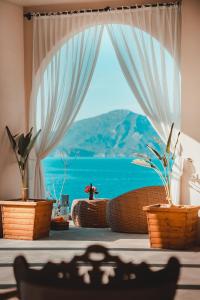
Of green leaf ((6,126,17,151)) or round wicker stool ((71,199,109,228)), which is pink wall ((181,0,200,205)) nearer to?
round wicker stool ((71,199,109,228))

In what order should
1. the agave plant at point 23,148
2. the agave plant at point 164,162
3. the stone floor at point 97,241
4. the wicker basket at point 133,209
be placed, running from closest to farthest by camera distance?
the stone floor at point 97,241
the agave plant at point 164,162
the agave plant at point 23,148
the wicker basket at point 133,209

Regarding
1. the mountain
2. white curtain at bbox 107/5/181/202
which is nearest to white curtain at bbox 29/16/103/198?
white curtain at bbox 107/5/181/202

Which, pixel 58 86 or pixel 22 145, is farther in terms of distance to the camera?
pixel 58 86

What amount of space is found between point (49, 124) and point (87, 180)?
3075cm

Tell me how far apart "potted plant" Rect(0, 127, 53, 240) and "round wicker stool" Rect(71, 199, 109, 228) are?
1064 millimetres

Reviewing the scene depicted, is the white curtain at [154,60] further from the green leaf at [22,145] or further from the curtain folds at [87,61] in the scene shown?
the green leaf at [22,145]

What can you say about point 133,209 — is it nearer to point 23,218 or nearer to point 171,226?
point 171,226

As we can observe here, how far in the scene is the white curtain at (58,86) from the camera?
7.17 m

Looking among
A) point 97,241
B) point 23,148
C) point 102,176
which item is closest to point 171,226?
point 97,241

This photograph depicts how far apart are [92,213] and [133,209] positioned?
30.1 inches

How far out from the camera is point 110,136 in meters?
39.9

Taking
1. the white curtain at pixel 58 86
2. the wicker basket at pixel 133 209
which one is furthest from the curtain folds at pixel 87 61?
the wicker basket at pixel 133 209

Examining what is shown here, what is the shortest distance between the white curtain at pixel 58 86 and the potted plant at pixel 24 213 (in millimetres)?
509

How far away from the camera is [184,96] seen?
6.38 meters
